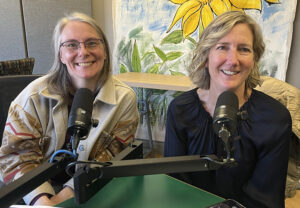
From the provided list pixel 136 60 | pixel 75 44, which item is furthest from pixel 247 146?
pixel 136 60

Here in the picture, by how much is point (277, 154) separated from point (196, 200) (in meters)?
0.44

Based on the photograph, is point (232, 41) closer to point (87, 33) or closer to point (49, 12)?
point (87, 33)

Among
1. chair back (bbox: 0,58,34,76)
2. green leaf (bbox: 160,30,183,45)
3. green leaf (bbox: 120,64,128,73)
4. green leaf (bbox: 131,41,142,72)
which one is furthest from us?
green leaf (bbox: 120,64,128,73)

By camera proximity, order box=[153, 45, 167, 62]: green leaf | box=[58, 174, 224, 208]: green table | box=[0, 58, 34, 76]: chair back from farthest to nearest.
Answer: box=[153, 45, 167, 62]: green leaf < box=[0, 58, 34, 76]: chair back < box=[58, 174, 224, 208]: green table

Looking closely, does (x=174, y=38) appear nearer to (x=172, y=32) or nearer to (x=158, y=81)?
(x=172, y=32)

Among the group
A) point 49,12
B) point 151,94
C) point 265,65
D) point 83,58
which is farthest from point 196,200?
point 49,12

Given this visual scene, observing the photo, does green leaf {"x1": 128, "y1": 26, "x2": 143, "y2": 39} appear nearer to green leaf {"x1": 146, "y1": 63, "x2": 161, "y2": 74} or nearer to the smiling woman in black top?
green leaf {"x1": 146, "y1": 63, "x2": 161, "y2": 74}

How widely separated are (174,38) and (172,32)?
6 centimetres

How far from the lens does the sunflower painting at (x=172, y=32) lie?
2230 millimetres

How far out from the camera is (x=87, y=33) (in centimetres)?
123

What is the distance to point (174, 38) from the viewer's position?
8.50 feet

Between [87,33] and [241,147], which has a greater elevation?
[87,33]

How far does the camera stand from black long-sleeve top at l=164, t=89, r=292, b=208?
1044 millimetres

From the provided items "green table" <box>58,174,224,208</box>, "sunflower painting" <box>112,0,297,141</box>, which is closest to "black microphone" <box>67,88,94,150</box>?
"green table" <box>58,174,224,208</box>
